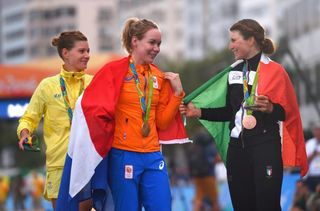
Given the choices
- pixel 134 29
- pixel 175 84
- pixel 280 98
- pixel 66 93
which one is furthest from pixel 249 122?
pixel 66 93

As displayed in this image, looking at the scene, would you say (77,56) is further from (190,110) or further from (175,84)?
(175,84)

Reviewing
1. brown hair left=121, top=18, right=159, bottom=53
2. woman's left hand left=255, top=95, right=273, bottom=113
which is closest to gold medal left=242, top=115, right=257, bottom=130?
woman's left hand left=255, top=95, right=273, bottom=113

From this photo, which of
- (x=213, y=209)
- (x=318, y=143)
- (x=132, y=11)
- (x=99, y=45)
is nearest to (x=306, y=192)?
(x=318, y=143)

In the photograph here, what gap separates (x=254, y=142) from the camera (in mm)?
10312

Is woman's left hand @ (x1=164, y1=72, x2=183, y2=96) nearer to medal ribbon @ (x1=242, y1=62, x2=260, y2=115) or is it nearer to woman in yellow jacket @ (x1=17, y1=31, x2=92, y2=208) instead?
medal ribbon @ (x1=242, y1=62, x2=260, y2=115)

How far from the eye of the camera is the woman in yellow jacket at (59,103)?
11.2 metres

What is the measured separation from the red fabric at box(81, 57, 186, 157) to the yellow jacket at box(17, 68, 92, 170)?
3.54 feet

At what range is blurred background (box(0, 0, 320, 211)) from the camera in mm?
35062

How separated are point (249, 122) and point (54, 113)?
1899 mm

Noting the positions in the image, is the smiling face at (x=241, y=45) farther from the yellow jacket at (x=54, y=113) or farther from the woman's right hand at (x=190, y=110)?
the yellow jacket at (x=54, y=113)

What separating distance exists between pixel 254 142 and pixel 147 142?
35.0 inches

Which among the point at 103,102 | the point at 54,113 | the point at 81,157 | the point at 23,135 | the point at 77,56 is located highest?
the point at 77,56

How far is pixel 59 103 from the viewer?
11.2 meters

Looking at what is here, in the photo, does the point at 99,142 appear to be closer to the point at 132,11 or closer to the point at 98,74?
the point at 98,74
